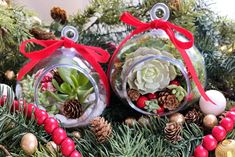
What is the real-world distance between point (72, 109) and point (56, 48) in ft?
0.30

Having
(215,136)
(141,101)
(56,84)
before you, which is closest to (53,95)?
(56,84)

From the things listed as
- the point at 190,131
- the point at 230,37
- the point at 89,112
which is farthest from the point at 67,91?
the point at 230,37

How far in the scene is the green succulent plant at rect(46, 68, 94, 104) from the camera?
0.58 metres

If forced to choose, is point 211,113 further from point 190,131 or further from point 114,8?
point 114,8

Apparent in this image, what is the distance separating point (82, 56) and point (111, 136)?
13 centimetres

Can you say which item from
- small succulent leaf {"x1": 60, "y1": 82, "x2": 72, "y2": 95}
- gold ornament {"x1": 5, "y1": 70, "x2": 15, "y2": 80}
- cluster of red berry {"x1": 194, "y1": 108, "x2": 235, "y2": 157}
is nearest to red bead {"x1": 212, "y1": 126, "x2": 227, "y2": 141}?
cluster of red berry {"x1": 194, "y1": 108, "x2": 235, "y2": 157}

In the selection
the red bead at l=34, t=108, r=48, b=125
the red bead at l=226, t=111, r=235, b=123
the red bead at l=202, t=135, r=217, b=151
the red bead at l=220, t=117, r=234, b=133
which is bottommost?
Result: the red bead at l=202, t=135, r=217, b=151

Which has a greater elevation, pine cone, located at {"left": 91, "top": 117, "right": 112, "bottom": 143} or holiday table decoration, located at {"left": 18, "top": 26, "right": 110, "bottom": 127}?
holiday table decoration, located at {"left": 18, "top": 26, "right": 110, "bottom": 127}

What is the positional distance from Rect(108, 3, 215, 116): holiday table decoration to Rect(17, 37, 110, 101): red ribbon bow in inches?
0.8

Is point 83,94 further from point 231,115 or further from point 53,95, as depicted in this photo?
point 231,115

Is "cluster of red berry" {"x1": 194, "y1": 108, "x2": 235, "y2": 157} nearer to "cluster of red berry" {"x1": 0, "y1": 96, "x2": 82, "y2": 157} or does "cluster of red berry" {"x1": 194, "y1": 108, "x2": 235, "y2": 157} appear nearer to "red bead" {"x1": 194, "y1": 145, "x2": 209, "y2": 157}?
"red bead" {"x1": 194, "y1": 145, "x2": 209, "y2": 157}

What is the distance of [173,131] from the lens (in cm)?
52

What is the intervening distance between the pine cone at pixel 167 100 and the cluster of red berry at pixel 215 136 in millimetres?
64

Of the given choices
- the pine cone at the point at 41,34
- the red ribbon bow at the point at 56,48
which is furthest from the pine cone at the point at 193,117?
the pine cone at the point at 41,34
